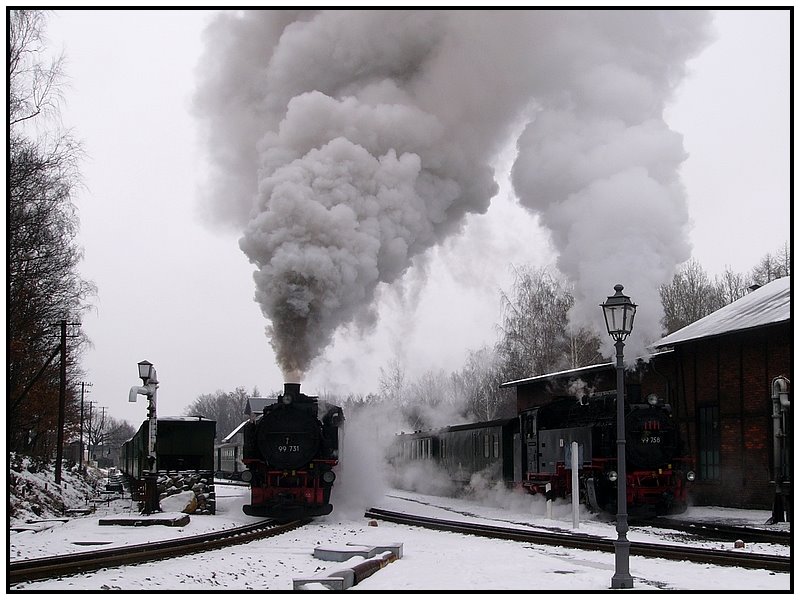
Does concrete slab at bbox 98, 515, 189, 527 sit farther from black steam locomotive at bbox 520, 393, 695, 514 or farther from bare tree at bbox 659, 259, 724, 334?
bare tree at bbox 659, 259, 724, 334

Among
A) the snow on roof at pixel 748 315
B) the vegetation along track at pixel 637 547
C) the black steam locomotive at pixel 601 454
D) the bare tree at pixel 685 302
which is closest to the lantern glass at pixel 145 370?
the vegetation along track at pixel 637 547

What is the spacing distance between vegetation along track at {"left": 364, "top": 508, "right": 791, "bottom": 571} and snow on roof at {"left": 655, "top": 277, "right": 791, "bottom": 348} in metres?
6.74

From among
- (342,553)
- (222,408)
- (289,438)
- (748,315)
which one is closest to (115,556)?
(342,553)

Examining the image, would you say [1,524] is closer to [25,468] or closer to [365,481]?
[365,481]

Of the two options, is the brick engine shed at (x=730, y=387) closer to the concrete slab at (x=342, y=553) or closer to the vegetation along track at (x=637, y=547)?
the vegetation along track at (x=637, y=547)

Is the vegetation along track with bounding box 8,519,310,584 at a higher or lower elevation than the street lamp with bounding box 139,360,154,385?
lower

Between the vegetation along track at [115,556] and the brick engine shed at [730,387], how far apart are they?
26.8ft

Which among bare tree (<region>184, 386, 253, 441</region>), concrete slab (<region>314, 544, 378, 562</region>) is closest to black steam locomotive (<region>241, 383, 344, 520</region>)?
concrete slab (<region>314, 544, 378, 562</region>)

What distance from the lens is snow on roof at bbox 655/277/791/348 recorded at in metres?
18.3

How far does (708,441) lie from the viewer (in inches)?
826

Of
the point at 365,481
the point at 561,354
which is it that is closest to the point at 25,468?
the point at 365,481

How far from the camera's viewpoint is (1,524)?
30.6 feet

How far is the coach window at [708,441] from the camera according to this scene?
20631 mm

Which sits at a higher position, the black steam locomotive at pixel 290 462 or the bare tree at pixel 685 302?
the bare tree at pixel 685 302
